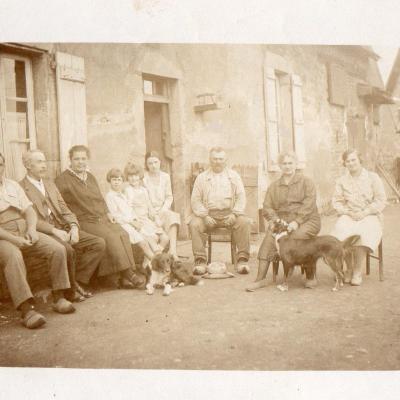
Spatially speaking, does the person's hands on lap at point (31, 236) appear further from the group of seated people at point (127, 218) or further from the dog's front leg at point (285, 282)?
the dog's front leg at point (285, 282)

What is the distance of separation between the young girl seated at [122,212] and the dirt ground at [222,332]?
0.63 meters

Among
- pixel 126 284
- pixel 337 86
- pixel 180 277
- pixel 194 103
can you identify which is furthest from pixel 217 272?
pixel 337 86

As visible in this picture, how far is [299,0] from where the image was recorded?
2838 mm

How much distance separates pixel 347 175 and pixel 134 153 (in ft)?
7.01

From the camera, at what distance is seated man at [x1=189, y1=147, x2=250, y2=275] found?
13.9 ft

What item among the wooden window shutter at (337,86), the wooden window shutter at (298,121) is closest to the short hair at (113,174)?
the wooden window shutter at (298,121)

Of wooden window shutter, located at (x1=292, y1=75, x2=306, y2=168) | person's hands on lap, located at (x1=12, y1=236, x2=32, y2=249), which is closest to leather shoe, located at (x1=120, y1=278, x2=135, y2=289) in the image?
person's hands on lap, located at (x1=12, y1=236, x2=32, y2=249)

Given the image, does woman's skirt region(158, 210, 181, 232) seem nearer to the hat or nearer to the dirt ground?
the hat

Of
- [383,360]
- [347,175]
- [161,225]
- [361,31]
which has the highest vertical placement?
[361,31]

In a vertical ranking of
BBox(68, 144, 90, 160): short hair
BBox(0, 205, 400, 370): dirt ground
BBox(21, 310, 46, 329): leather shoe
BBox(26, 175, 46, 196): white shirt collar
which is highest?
BBox(68, 144, 90, 160): short hair

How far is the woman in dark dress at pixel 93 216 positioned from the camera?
3670 millimetres

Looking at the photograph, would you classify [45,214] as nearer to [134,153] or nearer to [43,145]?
[43,145]

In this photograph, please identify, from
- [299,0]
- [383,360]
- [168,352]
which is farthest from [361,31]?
[168,352]

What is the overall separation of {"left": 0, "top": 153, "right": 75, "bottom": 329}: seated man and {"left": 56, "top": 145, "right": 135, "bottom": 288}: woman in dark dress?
515 mm
